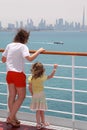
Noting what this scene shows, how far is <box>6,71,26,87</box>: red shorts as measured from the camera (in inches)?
161

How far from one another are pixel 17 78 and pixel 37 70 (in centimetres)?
23

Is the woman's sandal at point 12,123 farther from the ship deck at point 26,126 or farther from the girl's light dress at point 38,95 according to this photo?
the girl's light dress at point 38,95

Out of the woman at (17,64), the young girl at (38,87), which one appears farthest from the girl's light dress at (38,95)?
the woman at (17,64)

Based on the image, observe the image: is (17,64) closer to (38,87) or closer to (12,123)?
(38,87)

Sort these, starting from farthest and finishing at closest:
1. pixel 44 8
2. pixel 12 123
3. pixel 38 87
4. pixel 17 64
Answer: pixel 44 8, pixel 12 123, pixel 38 87, pixel 17 64

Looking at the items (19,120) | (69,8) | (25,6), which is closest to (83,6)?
(69,8)

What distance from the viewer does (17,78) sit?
13.5 feet

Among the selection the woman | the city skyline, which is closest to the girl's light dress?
the woman

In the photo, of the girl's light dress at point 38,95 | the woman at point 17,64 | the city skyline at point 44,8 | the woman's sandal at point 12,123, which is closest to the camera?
the woman at point 17,64

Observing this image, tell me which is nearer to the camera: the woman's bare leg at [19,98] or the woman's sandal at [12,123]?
the woman's bare leg at [19,98]

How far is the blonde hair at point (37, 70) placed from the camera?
413 cm

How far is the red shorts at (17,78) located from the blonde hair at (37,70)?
0.12 metres

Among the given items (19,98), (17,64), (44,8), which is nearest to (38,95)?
(19,98)

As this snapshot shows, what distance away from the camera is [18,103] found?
4184 millimetres
